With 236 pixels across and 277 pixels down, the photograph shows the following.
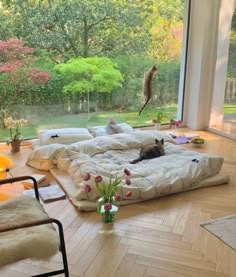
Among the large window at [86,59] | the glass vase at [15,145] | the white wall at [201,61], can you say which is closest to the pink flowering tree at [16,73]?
the large window at [86,59]

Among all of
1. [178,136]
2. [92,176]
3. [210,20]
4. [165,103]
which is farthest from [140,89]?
[92,176]

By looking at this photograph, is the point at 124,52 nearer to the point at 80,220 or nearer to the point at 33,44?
the point at 33,44

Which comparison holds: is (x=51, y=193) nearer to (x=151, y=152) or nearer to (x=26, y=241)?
(x=151, y=152)

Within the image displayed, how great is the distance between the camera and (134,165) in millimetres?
3135

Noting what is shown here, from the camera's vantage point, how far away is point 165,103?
4.88 meters

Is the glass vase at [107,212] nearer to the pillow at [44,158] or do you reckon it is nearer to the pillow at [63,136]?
the pillow at [44,158]

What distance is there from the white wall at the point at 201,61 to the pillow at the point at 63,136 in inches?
67.5

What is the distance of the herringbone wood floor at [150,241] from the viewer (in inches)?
73.2

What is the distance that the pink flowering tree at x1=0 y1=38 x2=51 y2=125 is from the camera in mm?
3877

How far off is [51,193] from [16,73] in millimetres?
1861

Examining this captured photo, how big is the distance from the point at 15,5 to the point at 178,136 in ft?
8.28

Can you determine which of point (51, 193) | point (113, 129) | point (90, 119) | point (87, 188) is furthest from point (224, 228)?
point (90, 119)

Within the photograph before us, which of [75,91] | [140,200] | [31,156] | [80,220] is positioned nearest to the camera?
[80,220]

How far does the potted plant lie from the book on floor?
209 cm
